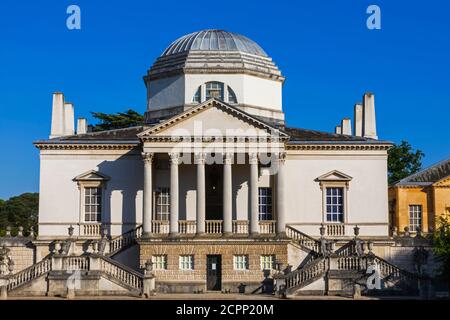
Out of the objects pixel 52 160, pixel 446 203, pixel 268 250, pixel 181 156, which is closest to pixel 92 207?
pixel 52 160

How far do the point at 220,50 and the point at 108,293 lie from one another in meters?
18.4

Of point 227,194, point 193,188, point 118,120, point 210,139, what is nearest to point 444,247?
point 227,194

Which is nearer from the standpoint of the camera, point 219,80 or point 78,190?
point 78,190

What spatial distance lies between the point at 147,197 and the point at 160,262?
11.2 feet

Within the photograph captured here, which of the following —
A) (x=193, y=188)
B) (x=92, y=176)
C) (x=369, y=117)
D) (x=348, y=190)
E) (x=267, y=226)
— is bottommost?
(x=267, y=226)

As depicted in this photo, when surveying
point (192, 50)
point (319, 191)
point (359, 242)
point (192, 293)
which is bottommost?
point (192, 293)

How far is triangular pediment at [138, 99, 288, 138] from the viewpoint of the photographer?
3988cm

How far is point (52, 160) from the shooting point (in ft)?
142

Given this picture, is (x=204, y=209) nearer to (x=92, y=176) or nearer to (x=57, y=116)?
(x=92, y=176)

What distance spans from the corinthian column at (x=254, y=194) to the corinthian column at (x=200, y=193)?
96.8 inches

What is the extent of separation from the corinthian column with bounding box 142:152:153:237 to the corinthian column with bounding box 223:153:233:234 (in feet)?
12.7

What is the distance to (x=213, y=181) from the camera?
4403 centimetres
